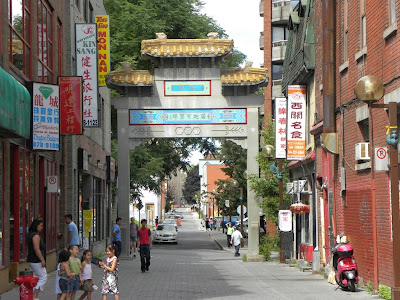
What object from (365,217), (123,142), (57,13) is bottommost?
(365,217)

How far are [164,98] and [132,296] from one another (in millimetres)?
17261

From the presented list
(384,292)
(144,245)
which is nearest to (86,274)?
(384,292)

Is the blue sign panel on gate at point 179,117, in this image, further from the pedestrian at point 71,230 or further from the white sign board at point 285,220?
the pedestrian at point 71,230

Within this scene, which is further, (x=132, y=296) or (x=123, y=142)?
(x=123, y=142)

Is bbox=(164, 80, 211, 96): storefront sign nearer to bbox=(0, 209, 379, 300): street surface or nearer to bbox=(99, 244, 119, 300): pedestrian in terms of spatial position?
bbox=(0, 209, 379, 300): street surface

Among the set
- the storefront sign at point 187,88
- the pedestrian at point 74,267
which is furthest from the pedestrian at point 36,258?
the storefront sign at point 187,88

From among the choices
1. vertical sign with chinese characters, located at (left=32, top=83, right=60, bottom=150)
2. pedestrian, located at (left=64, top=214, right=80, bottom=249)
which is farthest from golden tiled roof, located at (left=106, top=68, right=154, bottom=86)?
vertical sign with chinese characters, located at (left=32, top=83, right=60, bottom=150)

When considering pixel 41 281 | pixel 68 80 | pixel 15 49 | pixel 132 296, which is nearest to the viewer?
pixel 41 281

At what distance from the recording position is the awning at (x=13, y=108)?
1720 centimetres

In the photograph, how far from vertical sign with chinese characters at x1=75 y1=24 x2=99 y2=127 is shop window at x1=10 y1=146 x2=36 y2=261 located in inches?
266

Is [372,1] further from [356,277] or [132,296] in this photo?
[132,296]

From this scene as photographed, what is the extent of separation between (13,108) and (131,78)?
16474 mm

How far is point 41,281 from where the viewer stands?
16.9 m

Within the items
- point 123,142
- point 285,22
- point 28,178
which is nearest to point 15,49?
point 28,178
